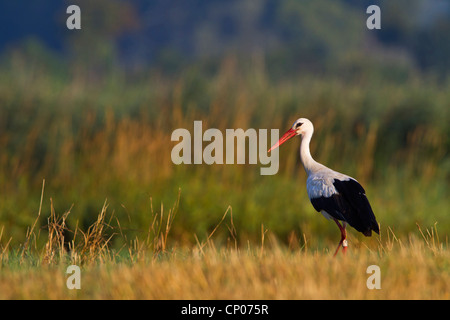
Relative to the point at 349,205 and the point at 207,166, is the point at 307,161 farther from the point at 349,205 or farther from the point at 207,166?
the point at 207,166

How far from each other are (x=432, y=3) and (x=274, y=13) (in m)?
25.1

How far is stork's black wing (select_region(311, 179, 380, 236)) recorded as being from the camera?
4.94 meters

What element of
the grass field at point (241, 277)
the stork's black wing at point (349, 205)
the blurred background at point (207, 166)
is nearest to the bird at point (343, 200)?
the stork's black wing at point (349, 205)

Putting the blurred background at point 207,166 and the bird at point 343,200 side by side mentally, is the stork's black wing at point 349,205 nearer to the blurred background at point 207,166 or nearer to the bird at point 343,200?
the bird at point 343,200

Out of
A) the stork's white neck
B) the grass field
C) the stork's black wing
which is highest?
the stork's white neck

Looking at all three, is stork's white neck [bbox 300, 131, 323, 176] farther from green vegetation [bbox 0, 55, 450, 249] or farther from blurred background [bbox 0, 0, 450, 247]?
green vegetation [bbox 0, 55, 450, 249]

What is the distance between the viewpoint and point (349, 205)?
5051 mm

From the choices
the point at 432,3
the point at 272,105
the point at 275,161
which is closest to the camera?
the point at 275,161

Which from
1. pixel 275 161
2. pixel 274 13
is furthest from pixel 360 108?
pixel 274 13

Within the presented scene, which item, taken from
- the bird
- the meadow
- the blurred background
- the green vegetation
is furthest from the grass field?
the green vegetation

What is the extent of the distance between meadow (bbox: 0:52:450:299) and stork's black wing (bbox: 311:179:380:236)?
0.84ft

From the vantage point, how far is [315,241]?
8.16 metres
